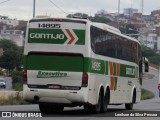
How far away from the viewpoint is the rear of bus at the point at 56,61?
2136cm

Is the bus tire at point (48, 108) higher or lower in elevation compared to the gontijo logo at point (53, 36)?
lower

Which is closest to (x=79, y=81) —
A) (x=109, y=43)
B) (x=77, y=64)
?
(x=77, y=64)

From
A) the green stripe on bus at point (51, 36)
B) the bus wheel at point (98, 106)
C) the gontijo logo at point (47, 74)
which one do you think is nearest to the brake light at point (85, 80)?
the gontijo logo at point (47, 74)

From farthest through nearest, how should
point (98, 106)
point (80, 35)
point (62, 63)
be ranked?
point (98, 106) < point (80, 35) < point (62, 63)

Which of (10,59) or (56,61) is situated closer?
(56,61)

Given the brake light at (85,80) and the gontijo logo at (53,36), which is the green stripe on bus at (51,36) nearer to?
the gontijo logo at (53,36)

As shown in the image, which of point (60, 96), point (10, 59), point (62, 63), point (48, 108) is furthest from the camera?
point (10, 59)

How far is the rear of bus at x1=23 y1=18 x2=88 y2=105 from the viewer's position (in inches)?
841

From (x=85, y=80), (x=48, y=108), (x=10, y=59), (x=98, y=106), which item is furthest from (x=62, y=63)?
(x=10, y=59)

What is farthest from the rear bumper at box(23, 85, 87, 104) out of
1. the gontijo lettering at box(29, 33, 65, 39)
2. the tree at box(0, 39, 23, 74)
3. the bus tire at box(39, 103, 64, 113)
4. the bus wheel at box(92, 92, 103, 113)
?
the tree at box(0, 39, 23, 74)

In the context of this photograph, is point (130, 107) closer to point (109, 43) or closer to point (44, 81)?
point (109, 43)

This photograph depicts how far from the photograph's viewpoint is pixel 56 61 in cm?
2164

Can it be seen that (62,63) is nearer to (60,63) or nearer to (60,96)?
(60,63)

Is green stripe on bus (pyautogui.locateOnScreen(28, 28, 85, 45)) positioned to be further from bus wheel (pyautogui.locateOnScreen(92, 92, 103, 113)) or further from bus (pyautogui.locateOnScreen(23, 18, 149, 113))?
bus wheel (pyautogui.locateOnScreen(92, 92, 103, 113))
